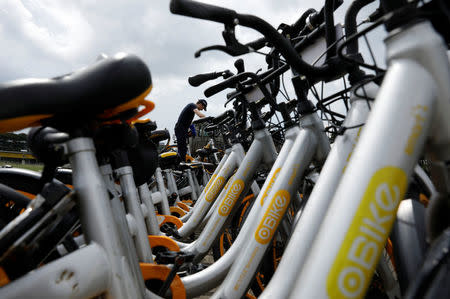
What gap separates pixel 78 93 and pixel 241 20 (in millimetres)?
521

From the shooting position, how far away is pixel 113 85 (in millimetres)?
834

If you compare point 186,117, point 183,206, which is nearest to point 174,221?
point 183,206

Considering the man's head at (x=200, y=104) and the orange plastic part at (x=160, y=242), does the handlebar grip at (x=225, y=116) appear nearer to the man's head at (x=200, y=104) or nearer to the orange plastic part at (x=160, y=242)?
the orange plastic part at (x=160, y=242)

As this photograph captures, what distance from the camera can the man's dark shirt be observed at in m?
5.73

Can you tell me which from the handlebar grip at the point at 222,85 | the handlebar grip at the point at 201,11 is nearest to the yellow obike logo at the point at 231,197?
the handlebar grip at the point at 222,85

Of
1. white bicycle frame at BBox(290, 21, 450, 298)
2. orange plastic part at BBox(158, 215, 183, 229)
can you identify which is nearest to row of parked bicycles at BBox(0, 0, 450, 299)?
white bicycle frame at BBox(290, 21, 450, 298)

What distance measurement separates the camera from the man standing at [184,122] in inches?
214

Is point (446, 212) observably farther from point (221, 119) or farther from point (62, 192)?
point (221, 119)

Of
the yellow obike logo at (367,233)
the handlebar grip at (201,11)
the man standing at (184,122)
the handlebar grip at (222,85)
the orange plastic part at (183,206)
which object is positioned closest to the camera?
the yellow obike logo at (367,233)

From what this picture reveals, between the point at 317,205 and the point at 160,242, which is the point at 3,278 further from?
the point at 160,242

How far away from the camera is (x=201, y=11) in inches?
33.0

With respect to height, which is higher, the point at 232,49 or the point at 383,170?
the point at 232,49

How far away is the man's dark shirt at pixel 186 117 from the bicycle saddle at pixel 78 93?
4846 millimetres

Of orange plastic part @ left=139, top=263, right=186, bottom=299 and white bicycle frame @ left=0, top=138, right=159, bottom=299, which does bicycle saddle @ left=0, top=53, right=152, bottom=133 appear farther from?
orange plastic part @ left=139, top=263, right=186, bottom=299
